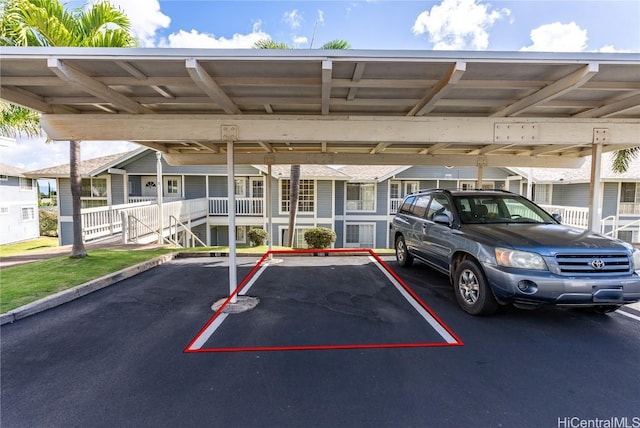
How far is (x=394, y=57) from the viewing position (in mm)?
3658

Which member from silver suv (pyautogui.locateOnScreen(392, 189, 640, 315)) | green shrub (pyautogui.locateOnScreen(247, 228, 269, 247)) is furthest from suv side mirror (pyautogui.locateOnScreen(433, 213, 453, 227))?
green shrub (pyautogui.locateOnScreen(247, 228, 269, 247))

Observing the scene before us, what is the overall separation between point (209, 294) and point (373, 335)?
3252 mm

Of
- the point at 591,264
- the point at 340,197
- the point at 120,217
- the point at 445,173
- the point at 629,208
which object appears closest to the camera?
the point at 591,264

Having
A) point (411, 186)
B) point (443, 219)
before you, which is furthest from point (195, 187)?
point (443, 219)

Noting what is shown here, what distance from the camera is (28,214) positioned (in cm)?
2597

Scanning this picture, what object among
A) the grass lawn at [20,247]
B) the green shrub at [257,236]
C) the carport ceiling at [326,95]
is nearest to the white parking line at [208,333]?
the carport ceiling at [326,95]

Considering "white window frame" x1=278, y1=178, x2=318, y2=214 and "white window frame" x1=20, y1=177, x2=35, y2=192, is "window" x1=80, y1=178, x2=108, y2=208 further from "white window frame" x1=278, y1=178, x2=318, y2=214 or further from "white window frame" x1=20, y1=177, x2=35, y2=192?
"white window frame" x1=20, y1=177, x2=35, y2=192

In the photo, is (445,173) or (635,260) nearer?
(635,260)

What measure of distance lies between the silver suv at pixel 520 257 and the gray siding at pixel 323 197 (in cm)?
1268

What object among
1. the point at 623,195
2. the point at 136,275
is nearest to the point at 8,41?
the point at 136,275

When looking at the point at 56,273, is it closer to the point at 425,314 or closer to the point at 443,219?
the point at 425,314

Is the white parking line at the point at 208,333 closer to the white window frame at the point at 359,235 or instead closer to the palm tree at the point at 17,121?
the palm tree at the point at 17,121

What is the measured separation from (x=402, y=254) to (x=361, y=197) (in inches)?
474

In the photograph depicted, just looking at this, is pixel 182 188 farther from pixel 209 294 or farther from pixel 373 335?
pixel 373 335
